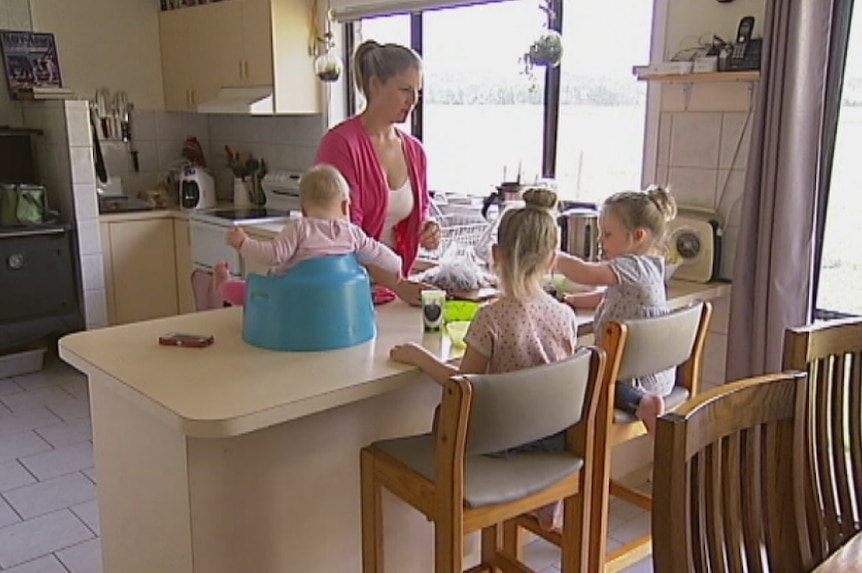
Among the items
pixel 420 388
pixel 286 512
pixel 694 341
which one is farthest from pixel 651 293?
pixel 286 512

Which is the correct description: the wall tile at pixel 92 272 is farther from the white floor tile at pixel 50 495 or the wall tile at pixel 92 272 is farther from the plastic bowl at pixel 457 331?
the plastic bowl at pixel 457 331

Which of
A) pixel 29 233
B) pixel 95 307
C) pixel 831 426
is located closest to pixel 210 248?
pixel 95 307

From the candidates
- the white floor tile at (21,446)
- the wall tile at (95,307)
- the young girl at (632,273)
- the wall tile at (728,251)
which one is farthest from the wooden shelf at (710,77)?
the wall tile at (95,307)

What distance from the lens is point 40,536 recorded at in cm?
266

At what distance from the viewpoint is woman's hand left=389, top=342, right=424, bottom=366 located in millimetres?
1735

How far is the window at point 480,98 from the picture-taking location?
3.47 meters

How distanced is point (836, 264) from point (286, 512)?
74.8 inches

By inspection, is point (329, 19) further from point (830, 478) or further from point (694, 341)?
point (830, 478)

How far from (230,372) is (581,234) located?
60.7 inches

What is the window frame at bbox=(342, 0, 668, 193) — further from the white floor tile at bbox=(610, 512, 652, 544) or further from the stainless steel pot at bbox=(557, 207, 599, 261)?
the white floor tile at bbox=(610, 512, 652, 544)

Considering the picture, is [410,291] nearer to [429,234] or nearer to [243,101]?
[429,234]

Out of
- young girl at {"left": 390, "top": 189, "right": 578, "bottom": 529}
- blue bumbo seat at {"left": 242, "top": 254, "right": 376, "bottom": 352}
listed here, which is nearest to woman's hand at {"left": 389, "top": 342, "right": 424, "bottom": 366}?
young girl at {"left": 390, "top": 189, "right": 578, "bottom": 529}

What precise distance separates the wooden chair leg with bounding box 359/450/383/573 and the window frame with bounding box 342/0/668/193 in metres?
1.68

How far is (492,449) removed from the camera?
62.5 inches
